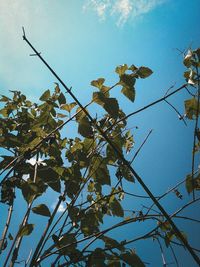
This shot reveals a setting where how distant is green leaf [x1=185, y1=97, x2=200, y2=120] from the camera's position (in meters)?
2.36

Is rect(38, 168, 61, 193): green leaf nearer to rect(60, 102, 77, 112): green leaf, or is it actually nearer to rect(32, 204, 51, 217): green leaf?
rect(32, 204, 51, 217): green leaf

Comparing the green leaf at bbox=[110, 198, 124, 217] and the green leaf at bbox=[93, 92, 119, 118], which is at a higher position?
the green leaf at bbox=[93, 92, 119, 118]

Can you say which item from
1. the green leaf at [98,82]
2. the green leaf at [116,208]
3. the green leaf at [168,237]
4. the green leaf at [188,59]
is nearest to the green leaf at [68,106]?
the green leaf at [98,82]

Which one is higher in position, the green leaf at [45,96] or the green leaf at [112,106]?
the green leaf at [45,96]

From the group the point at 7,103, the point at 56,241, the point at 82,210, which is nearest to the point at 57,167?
the point at 82,210

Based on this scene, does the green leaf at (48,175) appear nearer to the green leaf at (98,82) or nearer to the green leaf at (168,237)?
the green leaf at (98,82)

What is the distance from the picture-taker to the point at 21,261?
2.31 metres

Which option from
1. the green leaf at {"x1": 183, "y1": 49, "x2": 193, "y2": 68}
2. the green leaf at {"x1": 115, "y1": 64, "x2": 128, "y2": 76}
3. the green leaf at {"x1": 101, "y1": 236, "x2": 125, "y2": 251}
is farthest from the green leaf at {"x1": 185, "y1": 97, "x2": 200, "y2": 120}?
the green leaf at {"x1": 101, "y1": 236, "x2": 125, "y2": 251}

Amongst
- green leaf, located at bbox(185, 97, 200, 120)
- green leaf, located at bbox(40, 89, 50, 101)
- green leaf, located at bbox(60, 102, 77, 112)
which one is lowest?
green leaf, located at bbox(185, 97, 200, 120)

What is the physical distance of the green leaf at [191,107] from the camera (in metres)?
2.36

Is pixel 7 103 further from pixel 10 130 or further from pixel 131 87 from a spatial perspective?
pixel 131 87

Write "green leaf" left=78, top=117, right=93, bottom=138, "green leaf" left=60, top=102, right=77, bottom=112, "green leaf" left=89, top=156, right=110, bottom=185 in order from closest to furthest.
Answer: "green leaf" left=78, top=117, right=93, bottom=138, "green leaf" left=89, top=156, right=110, bottom=185, "green leaf" left=60, top=102, right=77, bottom=112

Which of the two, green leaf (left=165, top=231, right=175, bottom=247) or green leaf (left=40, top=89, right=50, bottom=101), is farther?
green leaf (left=40, top=89, right=50, bottom=101)

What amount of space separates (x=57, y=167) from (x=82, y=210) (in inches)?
15.6
